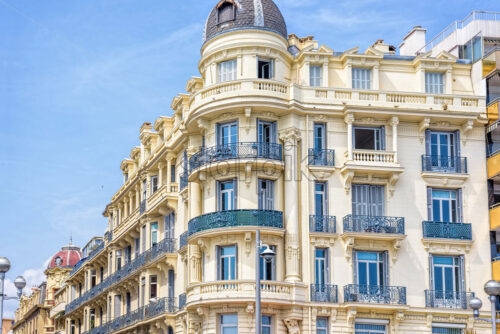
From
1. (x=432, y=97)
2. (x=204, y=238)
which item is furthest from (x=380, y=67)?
(x=204, y=238)

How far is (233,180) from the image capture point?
137ft

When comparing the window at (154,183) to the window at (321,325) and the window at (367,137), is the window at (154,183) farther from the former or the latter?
the window at (321,325)

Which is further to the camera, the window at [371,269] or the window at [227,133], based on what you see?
the window at [227,133]

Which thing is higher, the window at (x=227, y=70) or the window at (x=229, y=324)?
the window at (x=227, y=70)

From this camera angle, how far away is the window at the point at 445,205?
4222 cm

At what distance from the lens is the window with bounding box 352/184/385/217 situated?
4188 centimetres

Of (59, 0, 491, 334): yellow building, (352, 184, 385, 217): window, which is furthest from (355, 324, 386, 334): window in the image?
(352, 184, 385, 217): window

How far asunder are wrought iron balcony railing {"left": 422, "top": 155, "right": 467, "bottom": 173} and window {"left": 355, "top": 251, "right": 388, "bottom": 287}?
478cm

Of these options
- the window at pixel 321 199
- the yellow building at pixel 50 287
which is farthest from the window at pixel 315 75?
the yellow building at pixel 50 287

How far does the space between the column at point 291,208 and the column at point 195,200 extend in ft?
16.0

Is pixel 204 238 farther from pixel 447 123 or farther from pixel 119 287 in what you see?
pixel 119 287

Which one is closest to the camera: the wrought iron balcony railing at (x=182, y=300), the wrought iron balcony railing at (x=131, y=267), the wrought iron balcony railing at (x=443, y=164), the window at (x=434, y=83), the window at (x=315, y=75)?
the wrought iron balcony railing at (x=443, y=164)

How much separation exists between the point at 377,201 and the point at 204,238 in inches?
329

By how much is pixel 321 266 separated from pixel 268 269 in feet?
8.05
